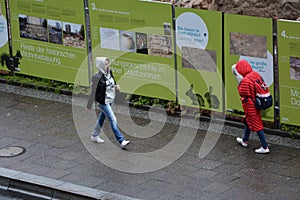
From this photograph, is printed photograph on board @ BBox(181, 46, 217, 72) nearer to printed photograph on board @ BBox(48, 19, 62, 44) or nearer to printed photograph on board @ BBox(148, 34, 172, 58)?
printed photograph on board @ BBox(148, 34, 172, 58)

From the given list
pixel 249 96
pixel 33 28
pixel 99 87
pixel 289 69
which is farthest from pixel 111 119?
pixel 33 28

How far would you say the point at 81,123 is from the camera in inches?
589

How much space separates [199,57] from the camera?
1479 centimetres

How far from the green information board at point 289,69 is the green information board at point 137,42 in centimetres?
230

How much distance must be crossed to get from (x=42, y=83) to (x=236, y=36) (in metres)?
4.81

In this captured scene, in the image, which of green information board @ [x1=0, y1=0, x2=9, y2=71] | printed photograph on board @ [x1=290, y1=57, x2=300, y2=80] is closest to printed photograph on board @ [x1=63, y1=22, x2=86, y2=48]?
green information board @ [x1=0, y1=0, x2=9, y2=71]

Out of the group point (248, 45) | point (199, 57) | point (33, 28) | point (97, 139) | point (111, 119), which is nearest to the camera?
point (111, 119)

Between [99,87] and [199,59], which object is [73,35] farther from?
[99,87]

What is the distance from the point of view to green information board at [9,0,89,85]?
53.4 feet

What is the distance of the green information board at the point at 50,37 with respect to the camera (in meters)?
16.3

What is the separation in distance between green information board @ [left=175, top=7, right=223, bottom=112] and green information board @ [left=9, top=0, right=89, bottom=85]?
7.59 feet

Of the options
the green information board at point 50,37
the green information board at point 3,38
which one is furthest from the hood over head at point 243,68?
the green information board at point 3,38

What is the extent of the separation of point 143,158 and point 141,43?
3.01 meters

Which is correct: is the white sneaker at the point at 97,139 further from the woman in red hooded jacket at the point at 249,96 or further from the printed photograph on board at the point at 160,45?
the woman in red hooded jacket at the point at 249,96
